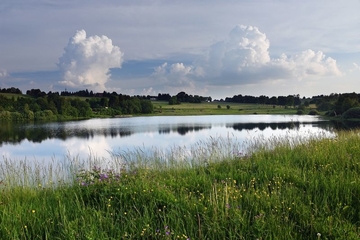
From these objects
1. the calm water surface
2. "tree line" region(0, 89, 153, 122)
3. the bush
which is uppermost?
"tree line" region(0, 89, 153, 122)

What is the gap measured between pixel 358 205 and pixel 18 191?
21.4ft

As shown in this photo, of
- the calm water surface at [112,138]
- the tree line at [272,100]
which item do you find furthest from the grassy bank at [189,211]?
the tree line at [272,100]

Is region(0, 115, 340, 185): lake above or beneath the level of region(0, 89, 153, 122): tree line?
beneath

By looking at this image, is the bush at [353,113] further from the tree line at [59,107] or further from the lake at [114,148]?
the tree line at [59,107]

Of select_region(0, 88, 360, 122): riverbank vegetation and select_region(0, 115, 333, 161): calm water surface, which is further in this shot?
select_region(0, 88, 360, 122): riverbank vegetation

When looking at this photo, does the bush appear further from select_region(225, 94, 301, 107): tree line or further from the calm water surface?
select_region(225, 94, 301, 107): tree line

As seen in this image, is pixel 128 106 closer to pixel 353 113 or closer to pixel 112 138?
pixel 353 113

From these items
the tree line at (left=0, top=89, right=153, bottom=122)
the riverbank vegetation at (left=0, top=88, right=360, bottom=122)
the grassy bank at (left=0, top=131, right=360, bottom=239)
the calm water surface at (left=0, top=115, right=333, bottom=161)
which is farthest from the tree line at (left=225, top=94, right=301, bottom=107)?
the grassy bank at (left=0, top=131, right=360, bottom=239)

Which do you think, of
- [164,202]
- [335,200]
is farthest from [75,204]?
[335,200]

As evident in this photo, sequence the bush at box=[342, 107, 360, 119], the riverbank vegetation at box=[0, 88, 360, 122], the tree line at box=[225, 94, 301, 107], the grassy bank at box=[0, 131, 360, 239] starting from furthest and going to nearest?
the tree line at box=[225, 94, 301, 107], the riverbank vegetation at box=[0, 88, 360, 122], the bush at box=[342, 107, 360, 119], the grassy bank at box=[0, 131, 360, 239]

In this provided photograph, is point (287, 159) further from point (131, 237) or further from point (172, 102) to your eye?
point (172, 102)

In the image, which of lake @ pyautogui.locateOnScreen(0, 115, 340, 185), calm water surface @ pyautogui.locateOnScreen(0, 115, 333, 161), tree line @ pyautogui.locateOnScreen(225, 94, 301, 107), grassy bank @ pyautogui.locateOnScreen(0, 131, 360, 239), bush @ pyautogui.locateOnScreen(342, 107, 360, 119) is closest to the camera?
grassy bank @ pyautogui.locateOnScreen(0, 131, 360, 239)

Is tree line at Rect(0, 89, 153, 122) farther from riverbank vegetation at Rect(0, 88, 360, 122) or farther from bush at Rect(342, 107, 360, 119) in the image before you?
bush at Rect(342, 107, 360, 119)

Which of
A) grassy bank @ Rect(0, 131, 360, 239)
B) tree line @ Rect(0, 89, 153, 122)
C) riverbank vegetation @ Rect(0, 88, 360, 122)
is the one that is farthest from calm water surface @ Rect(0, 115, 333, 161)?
tree line @ Rect(0, 89, 153, 122)
